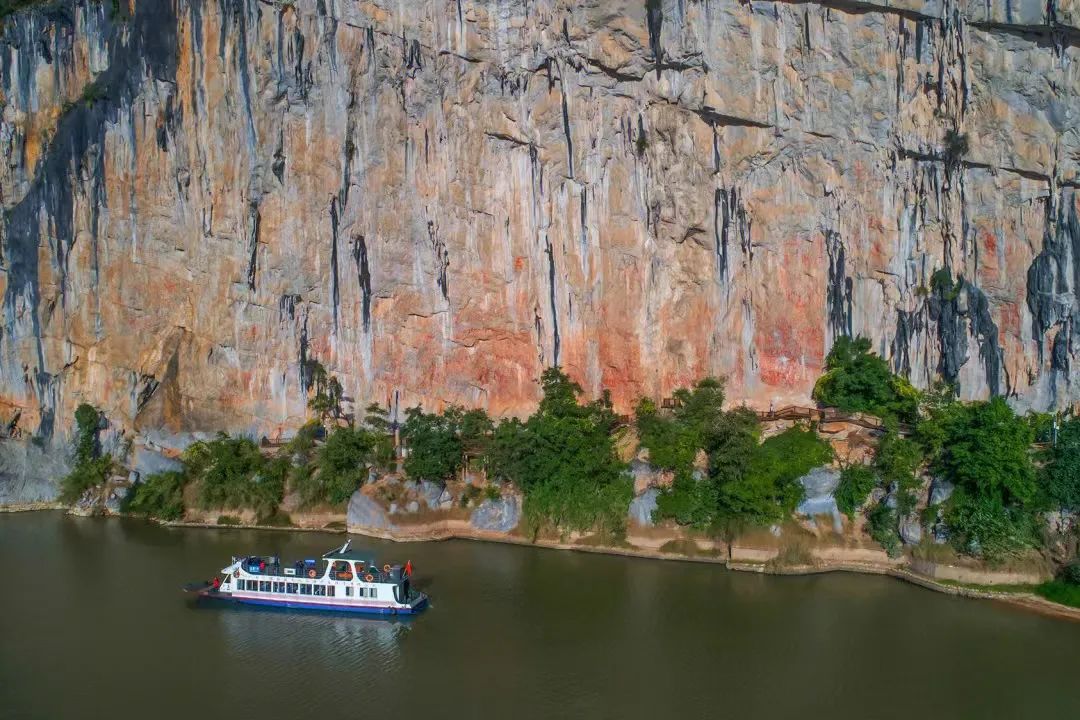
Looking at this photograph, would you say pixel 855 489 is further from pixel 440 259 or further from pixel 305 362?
pixel 305 362

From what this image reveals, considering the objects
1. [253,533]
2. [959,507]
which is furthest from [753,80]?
[253,533]

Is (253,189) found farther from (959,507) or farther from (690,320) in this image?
(959,507)

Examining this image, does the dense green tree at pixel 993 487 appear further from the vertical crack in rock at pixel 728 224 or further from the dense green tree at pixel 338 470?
the dense green tree at pixel 338 470

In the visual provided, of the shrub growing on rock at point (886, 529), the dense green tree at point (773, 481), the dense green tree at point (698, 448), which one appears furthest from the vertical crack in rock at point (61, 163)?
the shrub growing on rock at point (886, 529)

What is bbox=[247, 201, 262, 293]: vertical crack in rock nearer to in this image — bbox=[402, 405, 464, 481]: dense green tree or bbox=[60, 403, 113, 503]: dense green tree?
bbox=[60, 403, 113, 503]: dense green tree

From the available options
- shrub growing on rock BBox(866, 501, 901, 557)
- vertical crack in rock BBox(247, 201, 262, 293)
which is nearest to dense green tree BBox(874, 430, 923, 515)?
shrub growing on rock BBox(866, 501, 901, 557)

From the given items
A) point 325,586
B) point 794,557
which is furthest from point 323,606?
point 794,557
